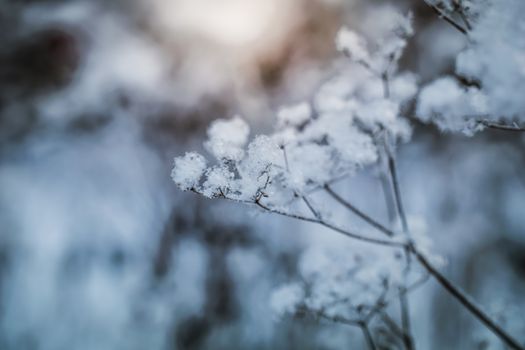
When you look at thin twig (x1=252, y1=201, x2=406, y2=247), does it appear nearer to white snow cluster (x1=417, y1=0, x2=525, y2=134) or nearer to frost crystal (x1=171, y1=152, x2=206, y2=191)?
frost crystal (x1=171, y1=152, x2=206, y2=191)

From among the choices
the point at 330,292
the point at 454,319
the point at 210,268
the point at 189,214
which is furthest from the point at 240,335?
the point at 330,292

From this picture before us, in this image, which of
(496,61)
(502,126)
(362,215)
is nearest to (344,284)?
(362,215)

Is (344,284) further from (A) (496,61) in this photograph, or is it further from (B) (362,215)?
(A) (496,61)

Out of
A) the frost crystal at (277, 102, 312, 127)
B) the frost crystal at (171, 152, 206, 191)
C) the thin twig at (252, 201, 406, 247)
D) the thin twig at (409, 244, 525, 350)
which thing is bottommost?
the thin twig at (409, 244, 525, 350)

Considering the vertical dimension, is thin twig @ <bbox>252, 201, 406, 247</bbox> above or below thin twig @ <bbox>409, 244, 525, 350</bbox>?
above

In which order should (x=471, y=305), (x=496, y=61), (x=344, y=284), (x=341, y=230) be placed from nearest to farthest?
(x=496, y=61)
(x=471, y=305)
(x=341, y=230)
(x=344, y=284)

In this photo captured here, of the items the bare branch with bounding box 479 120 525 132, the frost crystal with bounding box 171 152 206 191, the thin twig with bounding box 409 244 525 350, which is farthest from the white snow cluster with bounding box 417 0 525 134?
the frost crystal with bounding box 171 152 206 191

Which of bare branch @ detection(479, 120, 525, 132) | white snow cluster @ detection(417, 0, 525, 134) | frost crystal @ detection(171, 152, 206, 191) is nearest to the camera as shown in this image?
white snow cluster @ detection(417, 0, 525, 134)

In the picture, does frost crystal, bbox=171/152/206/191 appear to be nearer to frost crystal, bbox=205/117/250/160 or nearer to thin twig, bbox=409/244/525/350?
frost crystal, bbox=205/117/250/160

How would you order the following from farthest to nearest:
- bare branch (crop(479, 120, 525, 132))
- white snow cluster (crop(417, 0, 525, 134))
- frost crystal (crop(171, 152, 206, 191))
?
1. frost crystal (crop(171, 152, 206, 191))
2. bare branch (crop(479, 120, 525, 132))
3. white snow cluster (crop(417, 0, 525, 134))

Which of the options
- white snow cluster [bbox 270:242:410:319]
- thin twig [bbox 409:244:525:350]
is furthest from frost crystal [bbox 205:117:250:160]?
white snow cluster [bbox 270:242:410:319]

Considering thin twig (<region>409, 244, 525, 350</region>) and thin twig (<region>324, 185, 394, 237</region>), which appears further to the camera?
thin twig (<region>324, 185, 394, 237</region>)

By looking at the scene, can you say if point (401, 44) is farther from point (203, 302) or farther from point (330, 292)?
point (203, 302)
